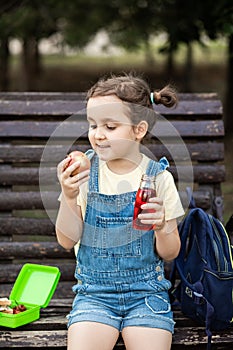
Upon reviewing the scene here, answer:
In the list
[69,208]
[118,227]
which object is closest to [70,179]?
[69,208]

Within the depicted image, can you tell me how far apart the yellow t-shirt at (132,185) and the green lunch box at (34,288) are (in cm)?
48

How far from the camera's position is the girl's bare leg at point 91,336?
2875mm

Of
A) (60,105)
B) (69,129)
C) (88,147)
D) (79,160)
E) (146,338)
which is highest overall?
(60,105)

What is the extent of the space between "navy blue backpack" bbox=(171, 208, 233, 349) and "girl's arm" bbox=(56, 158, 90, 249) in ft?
1.84

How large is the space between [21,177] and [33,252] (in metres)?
0.44

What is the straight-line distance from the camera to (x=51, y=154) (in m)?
4.12

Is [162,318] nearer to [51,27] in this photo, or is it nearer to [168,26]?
[168,26]

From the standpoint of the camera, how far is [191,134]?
415cm

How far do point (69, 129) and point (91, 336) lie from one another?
1.56 metres

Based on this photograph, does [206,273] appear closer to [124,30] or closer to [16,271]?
[16,271]

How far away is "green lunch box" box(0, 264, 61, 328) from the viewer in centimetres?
338

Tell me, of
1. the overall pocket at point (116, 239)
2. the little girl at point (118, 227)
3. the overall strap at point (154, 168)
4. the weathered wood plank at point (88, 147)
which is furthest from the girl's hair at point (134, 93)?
the weathered wood plank at point (88, 147)

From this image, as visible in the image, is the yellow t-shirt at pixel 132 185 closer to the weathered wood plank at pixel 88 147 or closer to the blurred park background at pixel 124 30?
the blurred park background at pixel 124 30

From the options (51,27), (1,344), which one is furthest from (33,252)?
(51,27)
